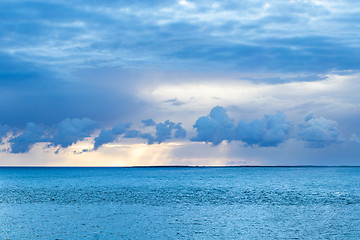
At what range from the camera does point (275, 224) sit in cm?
4581

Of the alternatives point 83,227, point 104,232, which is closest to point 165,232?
point 104,232

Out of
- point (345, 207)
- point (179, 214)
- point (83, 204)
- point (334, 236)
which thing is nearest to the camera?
point (334, 236)

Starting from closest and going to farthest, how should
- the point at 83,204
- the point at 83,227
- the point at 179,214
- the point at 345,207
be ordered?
the point at 83,227, the point at 179,214, the point at 345,207, the point at 83,204

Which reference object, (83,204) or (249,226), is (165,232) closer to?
(249,226)

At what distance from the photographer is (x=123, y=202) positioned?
→ 227ft

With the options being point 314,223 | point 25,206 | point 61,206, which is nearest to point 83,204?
point 61,206

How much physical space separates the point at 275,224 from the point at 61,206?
34.0 meters

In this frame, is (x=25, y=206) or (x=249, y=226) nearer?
(x=249, y=226)

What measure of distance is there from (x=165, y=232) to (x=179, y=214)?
39.8 feet

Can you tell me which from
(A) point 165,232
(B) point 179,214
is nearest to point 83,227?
(A) point 165,232

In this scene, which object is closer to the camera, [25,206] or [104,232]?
[104,232]

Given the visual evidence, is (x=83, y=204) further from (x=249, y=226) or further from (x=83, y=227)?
(x=249, y=226)

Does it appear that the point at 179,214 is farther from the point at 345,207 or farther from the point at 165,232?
the point at 345,207

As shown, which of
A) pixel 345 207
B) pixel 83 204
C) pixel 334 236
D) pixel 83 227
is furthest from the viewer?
pixel 83 204
